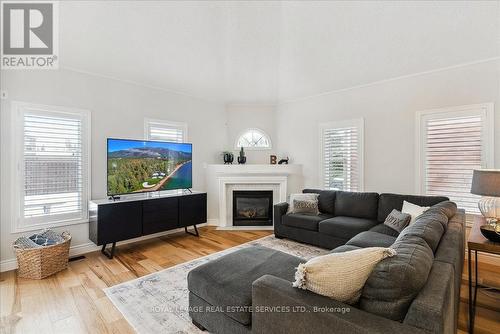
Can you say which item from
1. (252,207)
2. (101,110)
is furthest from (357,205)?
(101,110)

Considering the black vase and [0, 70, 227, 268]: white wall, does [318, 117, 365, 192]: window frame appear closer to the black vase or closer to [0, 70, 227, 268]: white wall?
the black vase

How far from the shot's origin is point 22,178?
3.07 m

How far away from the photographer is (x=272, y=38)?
136 inches

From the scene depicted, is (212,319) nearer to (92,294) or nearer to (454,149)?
(92,294)

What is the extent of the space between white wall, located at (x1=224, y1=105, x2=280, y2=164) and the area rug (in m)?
2.86

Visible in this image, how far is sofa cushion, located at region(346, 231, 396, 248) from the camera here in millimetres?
2577

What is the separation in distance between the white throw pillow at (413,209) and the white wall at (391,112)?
78cm

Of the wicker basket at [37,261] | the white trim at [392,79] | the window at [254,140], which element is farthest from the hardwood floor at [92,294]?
the white trim at [392,79]

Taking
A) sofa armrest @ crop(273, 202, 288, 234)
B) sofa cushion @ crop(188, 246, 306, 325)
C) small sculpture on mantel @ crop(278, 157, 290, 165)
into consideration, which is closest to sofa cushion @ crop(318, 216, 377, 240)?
sofa armrest @ crop(273, 202, 288, 234)

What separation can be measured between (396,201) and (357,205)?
1.76 ft

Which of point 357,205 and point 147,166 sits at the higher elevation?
point 147,166

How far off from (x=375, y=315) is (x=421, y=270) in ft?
1.03

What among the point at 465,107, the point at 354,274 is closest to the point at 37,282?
the point at 354,274

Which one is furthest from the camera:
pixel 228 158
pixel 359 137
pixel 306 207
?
pixel 228 158
